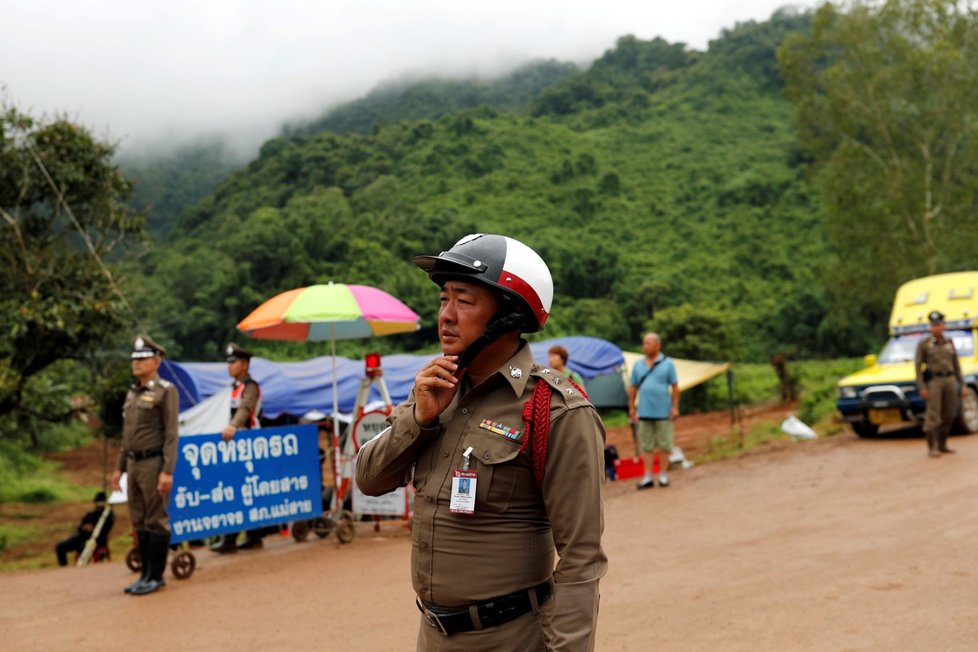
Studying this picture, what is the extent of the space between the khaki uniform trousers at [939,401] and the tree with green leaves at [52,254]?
11.8 meters

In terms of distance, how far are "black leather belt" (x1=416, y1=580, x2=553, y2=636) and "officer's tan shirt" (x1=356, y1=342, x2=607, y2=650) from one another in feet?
0.08

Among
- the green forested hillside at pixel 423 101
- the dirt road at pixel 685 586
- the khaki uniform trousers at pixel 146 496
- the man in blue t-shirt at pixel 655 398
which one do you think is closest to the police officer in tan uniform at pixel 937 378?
the dirt road at pixel 685 586

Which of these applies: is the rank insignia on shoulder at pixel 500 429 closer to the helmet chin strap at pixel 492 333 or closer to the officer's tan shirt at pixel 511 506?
the officer's tan shirt at pixel 511 506

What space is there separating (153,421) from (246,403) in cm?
212

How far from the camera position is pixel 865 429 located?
53.6ft

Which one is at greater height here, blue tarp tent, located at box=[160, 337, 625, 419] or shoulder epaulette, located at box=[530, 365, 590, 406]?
shoulder epaulette, located at box=[530, 365, 590, 406]

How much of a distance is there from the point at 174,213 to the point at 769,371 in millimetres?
57238

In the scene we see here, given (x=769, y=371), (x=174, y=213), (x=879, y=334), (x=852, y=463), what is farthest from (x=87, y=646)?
(x=174, y=213)

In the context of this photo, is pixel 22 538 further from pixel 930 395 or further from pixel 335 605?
pixel 930 395

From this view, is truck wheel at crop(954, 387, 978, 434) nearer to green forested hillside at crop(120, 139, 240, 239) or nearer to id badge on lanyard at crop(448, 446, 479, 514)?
id badge on lanyard at crop(448, 446, 479, 514)

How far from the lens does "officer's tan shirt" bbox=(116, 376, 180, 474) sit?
26.2 feet

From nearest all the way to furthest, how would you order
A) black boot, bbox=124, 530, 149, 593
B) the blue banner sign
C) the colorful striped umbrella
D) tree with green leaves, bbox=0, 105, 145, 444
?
1. black boot, bbox=124, 530, 149, 593
2. the blue banner sign
3. the colorful striped umbrella
4. tree with green leaves, bbox=0, 105, 145, 444

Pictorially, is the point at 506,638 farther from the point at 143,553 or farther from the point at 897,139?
the point at 897,139

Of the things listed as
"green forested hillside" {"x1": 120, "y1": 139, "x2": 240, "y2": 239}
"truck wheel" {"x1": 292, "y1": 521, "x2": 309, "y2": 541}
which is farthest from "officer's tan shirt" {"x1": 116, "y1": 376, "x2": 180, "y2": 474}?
"green forested hillside" {"x1": 120, "y1": 139, "x2": 240, "y2": 239}
